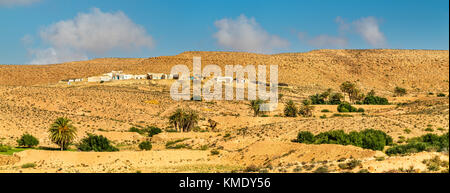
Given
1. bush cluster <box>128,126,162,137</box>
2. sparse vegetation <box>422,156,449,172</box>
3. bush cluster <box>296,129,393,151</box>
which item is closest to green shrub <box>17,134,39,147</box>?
bush cluster <box>128,126,162,137</box>

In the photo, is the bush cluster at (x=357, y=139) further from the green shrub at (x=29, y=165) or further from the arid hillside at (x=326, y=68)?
the arid hillside at (x=326, y=68)

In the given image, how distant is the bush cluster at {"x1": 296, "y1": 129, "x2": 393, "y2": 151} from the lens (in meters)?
32.2

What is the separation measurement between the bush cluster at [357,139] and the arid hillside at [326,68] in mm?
76506

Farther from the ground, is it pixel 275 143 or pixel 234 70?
pixel 234 70

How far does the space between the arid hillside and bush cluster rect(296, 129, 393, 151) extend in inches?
3012

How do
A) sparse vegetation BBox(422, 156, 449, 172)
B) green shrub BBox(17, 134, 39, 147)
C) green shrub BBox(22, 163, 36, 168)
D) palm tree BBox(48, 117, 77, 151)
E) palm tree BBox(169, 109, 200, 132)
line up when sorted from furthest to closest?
palm tree BBox(169, 109, 200, 132), green shrub BBox(17, 134, 39, 147), palm tree BBox(48, 117, 77, 151), green shrub BBox(22, 163, 36, 168), sparse vegetation BBox(422, 156, 449, 172)

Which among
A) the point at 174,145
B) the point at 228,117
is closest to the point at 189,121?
the point at 228,117

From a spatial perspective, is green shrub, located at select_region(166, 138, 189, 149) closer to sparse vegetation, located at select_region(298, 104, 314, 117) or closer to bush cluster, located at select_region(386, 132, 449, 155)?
sparse vegetation, located at select_region(298, 104, 314, 117)

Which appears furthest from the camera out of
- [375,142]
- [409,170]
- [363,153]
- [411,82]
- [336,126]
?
[411,82]

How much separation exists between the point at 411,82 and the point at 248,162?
98594mm

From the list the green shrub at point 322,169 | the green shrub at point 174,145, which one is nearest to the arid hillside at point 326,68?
the green shrub at point 174,145
